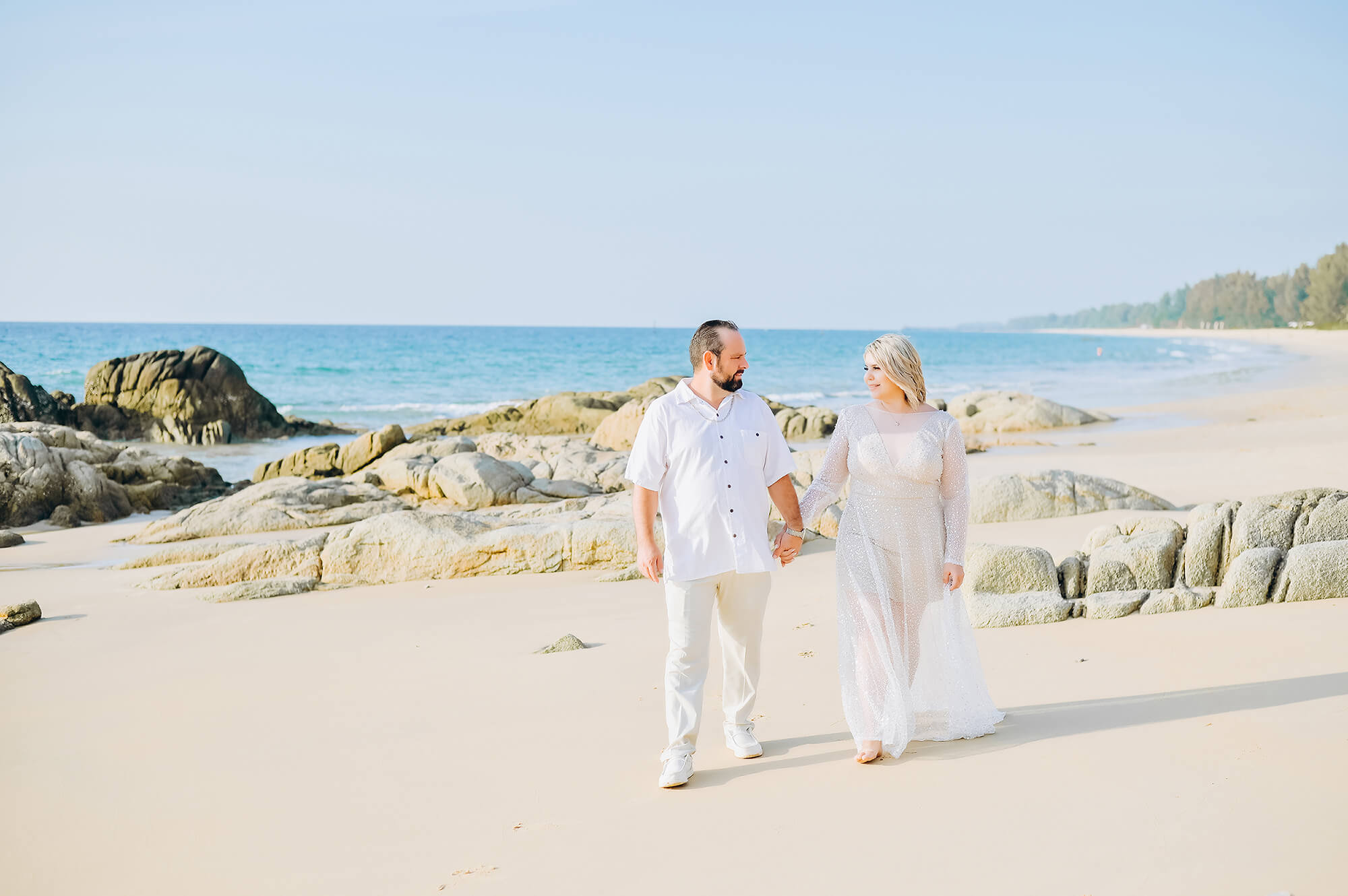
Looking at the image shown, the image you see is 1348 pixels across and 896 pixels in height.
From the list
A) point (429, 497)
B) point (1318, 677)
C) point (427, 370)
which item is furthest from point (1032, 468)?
point (427, 370)

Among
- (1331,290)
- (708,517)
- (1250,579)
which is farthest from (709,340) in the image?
(1331,290)

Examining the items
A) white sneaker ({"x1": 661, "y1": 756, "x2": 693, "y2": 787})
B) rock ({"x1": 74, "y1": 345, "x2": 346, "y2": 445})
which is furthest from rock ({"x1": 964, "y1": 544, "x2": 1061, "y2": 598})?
rock ({"x1": 74, "y1": 345, "x2": 346, "y2": 445})

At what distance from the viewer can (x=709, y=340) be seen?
14.3 feet

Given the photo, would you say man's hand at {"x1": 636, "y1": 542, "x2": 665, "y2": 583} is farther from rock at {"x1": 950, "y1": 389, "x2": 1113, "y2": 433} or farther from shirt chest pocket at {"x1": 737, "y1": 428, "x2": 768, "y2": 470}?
rock at {"x1": 950, "y1": 389, "x2": 1113, "y2": 433}

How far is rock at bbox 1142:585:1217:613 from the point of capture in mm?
6359

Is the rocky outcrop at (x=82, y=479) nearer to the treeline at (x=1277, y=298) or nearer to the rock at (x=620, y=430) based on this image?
the rock at (x=620, y=430)

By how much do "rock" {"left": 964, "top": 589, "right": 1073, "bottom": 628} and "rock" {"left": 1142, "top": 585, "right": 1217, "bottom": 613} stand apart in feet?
1.61

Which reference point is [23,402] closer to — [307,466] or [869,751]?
[307,466]

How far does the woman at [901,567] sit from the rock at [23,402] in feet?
72.7

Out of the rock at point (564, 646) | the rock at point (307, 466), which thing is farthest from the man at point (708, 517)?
the rock at point (307, 466)

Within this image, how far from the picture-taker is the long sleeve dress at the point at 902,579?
14.2 feet

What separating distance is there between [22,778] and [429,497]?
9.83m

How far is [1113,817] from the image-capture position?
3633 mm

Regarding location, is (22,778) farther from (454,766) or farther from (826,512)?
(826,512)
